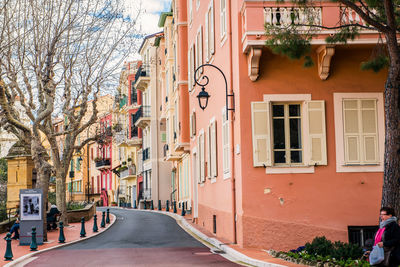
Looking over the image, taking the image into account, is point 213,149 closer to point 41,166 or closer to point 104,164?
point 41,166

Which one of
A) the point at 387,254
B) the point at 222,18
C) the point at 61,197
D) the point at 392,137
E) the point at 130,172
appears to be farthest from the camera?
the point at 130,172

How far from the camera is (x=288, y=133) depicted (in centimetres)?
1784

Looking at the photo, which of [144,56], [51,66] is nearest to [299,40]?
[51,66]

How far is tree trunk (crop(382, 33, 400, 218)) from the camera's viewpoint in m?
13.3

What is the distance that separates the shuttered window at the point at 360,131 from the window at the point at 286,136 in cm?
131

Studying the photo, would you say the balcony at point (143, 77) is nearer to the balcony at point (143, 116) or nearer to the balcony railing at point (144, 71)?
the balcony railing at point (144, 71)

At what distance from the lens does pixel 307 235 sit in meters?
17.3

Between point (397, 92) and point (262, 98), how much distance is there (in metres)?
4.97

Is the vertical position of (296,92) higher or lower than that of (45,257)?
higher

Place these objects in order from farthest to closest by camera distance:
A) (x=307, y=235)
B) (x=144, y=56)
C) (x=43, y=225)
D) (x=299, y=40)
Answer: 1. (x=144, y=56)
2. (x=43, y=225)
3. (x=307, y=235)
4. (x=299, y=40)

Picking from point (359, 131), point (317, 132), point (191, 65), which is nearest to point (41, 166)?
point (191, 65)

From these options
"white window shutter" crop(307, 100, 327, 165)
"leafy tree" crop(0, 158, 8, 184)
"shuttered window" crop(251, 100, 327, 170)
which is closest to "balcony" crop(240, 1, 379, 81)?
"white window shutter" crop(307, 100, 327, 165)

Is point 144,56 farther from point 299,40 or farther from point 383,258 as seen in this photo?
point 383,258

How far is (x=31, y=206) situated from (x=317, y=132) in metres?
9.91
